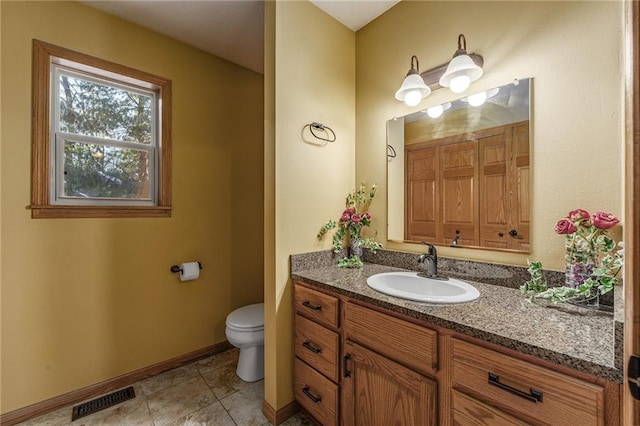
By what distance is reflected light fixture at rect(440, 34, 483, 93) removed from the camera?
53.1 inches

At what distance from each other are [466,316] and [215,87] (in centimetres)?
242

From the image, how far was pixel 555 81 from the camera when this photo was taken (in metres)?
1.19

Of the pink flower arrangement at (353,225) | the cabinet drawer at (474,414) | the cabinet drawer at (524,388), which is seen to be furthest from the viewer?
the pink flower arrangement at (353,225)

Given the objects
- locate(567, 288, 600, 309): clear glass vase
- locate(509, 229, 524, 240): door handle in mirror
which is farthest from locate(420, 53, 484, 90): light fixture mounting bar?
locate(567, 288, 600, 309): clear glass vase

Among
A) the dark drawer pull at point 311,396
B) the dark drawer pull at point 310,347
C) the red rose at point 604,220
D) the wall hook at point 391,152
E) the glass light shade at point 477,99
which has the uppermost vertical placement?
the glass light shade at point 477,99

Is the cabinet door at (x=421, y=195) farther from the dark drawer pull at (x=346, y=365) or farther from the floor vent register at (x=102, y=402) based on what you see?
the floor vent register at (x=102, y=402)

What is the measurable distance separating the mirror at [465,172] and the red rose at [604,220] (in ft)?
0.89

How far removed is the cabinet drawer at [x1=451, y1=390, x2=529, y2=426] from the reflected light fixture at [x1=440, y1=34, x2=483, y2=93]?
139cm

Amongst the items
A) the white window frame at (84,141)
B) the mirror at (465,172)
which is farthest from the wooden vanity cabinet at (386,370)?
the white window frame at (84,141)

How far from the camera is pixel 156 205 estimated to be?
82.4 inches

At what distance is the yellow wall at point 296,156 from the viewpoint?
62.1 inches

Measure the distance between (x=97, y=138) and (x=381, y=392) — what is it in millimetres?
2281

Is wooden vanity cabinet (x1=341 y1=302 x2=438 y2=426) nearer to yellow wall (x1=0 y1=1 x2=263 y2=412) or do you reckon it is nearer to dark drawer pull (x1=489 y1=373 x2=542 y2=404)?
dark drawer pull (x1=489 y1=373 x2=542 y2=404)

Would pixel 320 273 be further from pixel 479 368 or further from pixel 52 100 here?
pixel 52 100
